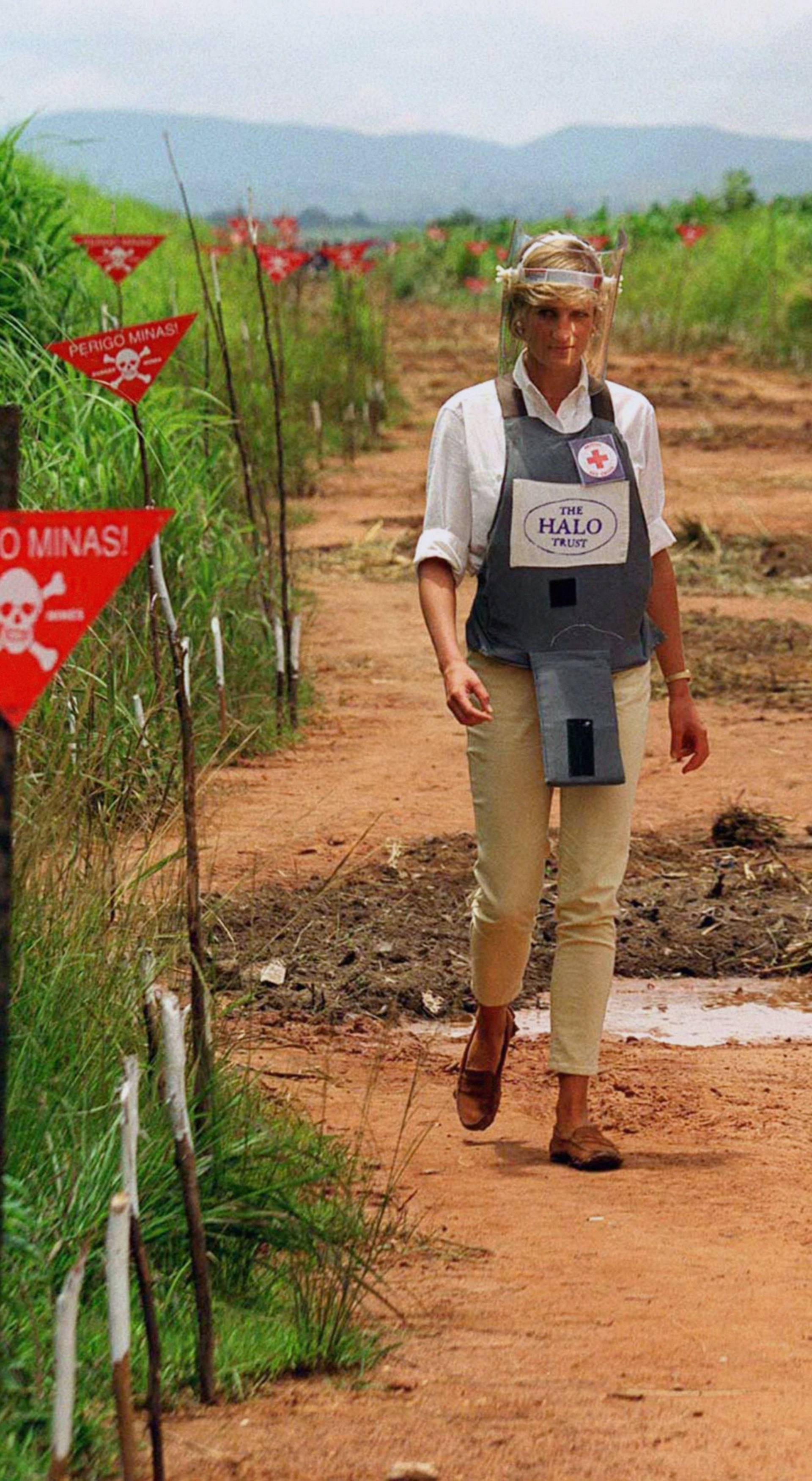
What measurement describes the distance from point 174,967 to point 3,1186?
1.63 metres

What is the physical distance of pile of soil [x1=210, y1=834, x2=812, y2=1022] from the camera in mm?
5684

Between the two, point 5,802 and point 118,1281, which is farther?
point 118,1281

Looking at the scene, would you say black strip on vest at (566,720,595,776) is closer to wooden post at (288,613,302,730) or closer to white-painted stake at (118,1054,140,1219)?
white-painted stake at (118,1054,140,1219)

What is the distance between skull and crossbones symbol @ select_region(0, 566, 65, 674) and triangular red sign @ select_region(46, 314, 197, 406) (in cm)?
299

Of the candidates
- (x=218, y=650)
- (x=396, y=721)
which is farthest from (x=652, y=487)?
(x=396, y=721)

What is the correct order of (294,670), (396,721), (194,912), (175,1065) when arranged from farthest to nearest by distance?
(396,721) → (294,670) → (194,912) → (175,1065)

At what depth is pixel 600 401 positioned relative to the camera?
4289 millimetres

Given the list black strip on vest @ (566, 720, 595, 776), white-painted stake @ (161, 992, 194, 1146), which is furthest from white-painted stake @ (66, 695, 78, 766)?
white-painted stake @ (161, 992, 194, 1146)

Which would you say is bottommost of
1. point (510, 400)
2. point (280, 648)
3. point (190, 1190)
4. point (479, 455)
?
point (280, 648)

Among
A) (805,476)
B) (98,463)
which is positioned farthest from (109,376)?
(805,476)

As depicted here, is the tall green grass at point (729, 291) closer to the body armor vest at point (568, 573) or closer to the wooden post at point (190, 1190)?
the body armor vest at point (568, 573)

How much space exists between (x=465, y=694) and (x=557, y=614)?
1.04ft

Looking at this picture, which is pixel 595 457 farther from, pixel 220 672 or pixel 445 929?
pixel 220 672

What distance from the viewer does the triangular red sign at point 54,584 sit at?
234 cm
